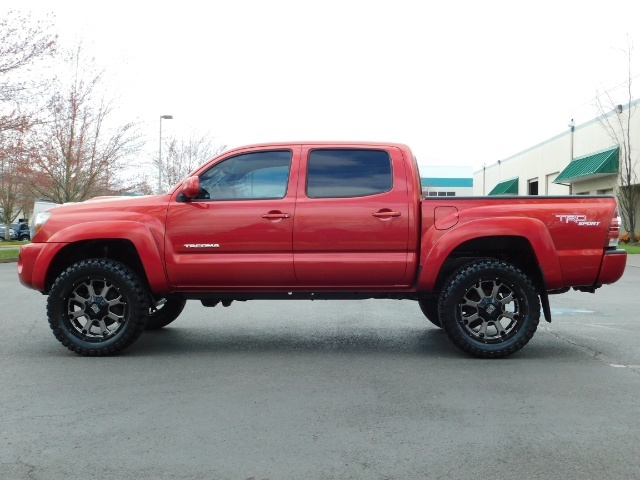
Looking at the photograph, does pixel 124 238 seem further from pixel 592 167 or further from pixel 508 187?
pixel 508 187

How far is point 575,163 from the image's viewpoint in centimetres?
3797

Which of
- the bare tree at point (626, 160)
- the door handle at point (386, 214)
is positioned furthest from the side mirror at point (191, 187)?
the bare tree at point (626, 160)

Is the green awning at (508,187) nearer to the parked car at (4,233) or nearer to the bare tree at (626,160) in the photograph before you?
the bare tree at (626,160)

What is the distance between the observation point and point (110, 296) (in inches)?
261

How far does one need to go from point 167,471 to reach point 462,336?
11.3ft

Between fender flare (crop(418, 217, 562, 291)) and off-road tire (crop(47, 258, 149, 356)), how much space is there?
2.65 meters

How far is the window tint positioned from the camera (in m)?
6.67

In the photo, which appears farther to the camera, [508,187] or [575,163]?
[508,187]

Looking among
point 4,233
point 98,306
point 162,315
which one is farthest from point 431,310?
point 4,233

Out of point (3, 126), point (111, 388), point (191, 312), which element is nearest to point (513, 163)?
point (3, 126)

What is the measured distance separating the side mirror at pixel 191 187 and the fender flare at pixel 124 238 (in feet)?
1.49

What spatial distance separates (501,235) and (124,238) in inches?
135

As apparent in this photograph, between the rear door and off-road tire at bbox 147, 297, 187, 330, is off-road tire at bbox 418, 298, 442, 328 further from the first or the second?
off-road tire at bbox 147, 297, 187, 330

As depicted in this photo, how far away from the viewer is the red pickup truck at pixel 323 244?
20.7 ft
